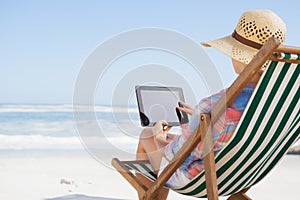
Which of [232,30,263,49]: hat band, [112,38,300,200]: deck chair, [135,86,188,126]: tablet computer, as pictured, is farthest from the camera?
[135,86,188,126]: tablet computer

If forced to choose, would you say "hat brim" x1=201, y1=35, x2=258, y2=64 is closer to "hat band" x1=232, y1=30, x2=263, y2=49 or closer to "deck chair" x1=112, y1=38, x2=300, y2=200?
"hat band" x1=232, y1=30, x2=263, y2=49

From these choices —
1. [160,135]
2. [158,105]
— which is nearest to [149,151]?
[160,135]

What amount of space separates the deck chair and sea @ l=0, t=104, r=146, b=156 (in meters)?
7.72

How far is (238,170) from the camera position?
251 cm

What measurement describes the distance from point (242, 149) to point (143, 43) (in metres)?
0.88

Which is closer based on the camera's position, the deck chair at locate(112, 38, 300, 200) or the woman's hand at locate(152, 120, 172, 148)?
the deck chair at locate(112, 38, 300, 200)

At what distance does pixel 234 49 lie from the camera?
2.31 m

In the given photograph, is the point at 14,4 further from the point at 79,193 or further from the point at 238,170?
the point at 238,170

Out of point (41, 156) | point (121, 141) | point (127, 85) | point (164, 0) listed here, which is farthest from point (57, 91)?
point (127, 85)

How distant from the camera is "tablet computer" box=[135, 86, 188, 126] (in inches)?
122

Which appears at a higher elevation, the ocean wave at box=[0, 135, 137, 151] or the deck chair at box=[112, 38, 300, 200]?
the deck chair at box=[112, 38, 300, 200]

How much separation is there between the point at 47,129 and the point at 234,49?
1287cm

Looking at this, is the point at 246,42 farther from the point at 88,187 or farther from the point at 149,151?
the point at 88,187

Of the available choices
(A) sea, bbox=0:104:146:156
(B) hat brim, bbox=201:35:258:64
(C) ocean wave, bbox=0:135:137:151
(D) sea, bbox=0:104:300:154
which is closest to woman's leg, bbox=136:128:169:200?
(B) hat brim, bbox=201:35:258:64
